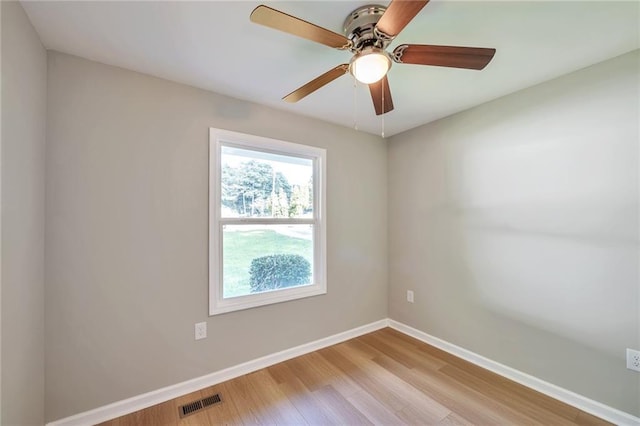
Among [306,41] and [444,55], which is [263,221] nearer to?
[306,41]

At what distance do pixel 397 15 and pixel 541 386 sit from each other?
2.68 metres

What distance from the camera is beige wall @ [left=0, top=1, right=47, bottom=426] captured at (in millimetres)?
1152

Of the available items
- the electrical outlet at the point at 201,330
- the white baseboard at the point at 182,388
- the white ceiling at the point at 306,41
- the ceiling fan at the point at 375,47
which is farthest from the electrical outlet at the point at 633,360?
the electrical outlet at the point at 201,330

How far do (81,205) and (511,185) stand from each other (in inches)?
125

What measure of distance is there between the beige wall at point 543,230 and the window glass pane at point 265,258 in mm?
1328

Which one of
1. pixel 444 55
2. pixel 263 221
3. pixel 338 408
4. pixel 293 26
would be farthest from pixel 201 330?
pixel 444 55

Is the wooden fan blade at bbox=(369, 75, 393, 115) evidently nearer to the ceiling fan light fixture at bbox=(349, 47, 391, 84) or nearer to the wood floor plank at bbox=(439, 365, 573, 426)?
the ceiling fan light fixture at bbox=(349, 47, 391, 84)

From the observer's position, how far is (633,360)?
1.63 meters

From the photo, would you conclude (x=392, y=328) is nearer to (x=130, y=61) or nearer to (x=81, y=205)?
(x=81, y=205)

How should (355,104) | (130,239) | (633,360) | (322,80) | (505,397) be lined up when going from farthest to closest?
(355,104)
(505,397)
(130,239)
(633,360)
(322,80)

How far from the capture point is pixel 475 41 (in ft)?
5.00

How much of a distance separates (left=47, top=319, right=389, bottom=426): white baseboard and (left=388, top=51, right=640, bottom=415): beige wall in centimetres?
128

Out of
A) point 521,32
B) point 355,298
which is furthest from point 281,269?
point 521,32

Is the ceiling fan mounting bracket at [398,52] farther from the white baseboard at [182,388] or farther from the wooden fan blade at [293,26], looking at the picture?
the white baseboard at [182,388]
